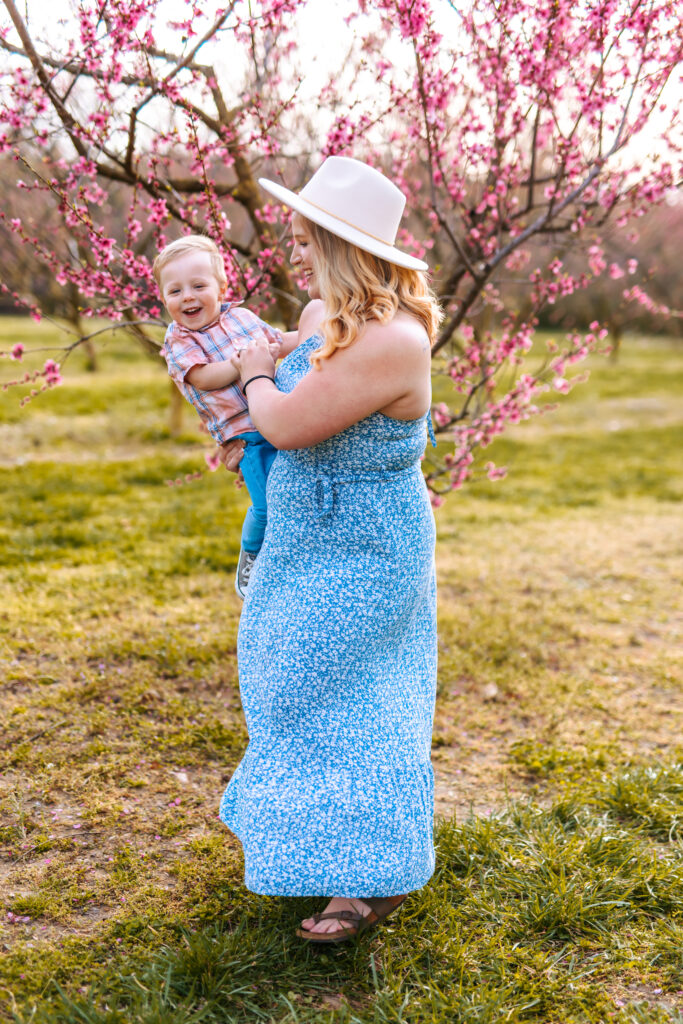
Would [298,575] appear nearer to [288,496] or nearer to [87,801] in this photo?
[288,496]

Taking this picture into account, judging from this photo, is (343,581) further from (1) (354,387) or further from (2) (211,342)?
(2) (211,342)

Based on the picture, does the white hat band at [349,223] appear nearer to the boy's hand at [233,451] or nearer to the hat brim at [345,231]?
the hat brim at [345,231]

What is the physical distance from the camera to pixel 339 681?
2314mm

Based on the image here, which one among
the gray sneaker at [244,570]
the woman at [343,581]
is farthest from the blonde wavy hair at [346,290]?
the gray sneaker at [244,570]

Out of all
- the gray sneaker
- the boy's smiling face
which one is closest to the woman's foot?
the gray sneaker

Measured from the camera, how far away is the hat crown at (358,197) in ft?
6.89

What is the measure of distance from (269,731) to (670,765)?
2.13 m

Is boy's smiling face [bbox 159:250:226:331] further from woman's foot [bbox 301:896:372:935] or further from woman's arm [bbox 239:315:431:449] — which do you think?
woman's foot [bbox 301:896:372:935]

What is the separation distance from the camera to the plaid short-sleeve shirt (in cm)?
250

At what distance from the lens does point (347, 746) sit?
2.29m

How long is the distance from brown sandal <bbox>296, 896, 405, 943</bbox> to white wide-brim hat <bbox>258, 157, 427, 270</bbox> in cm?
174

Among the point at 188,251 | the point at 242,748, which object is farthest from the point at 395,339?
the point at 242,748

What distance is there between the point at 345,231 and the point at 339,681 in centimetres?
115

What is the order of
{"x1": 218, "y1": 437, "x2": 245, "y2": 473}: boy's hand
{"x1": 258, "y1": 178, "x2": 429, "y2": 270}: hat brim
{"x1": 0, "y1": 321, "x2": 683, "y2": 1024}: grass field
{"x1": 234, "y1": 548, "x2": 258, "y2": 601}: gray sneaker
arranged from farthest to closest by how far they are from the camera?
{"x1": 234, "y1": 548, "x2": 258, "y2": 601}: gray sneaker < {"x1": 218, "y1": 437, "x2": 245, "y2": 473}: boy's hand < {"x1": 0, "y1": 321, "x2": 683, "y2": 1024}: grass field < {"x1": 258, "y1": 178, "x2": 429, "y2": 270}: hat brim
